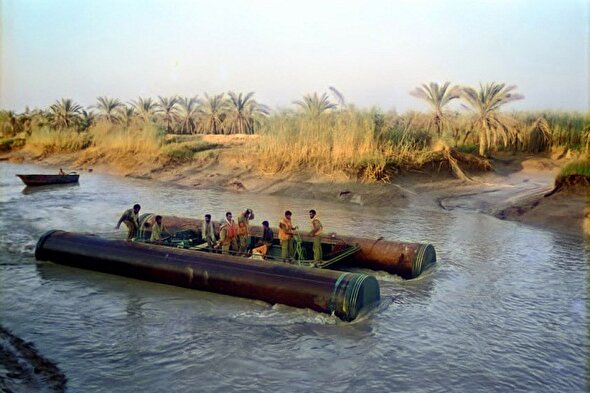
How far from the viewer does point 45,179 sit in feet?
78.2

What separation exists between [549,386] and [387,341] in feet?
6.54

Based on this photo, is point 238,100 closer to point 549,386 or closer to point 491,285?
point 491,285

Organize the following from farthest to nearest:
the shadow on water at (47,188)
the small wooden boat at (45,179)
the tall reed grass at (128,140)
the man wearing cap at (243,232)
→ the tall reed grass at (128,140) < the small wooden boat at (45,179) < the shadow on water at (47,188) < the man wearing cap at (243,232)

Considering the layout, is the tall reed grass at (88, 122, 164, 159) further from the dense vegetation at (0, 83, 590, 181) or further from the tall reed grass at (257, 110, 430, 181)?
the tall reed grass at (257, 110, 430, 181)

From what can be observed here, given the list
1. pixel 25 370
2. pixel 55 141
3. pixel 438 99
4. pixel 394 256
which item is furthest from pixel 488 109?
pixel 55 141

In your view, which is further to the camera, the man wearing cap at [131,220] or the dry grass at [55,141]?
the dry grass at [55,141]

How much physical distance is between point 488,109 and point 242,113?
20.6 m

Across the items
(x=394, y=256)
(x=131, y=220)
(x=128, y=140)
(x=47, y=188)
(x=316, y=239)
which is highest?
(x=128, y=140)

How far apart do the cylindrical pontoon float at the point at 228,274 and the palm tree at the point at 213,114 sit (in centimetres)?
3289

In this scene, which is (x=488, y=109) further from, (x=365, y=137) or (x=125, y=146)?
(x=125, y=146)

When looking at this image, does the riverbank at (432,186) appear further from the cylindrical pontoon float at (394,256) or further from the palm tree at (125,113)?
the palm tree at (125,113)

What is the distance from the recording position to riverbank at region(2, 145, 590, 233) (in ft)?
53.6

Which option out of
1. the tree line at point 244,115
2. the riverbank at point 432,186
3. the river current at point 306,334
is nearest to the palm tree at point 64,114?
the tree line at point 244,115

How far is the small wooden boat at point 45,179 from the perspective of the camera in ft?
76.4
